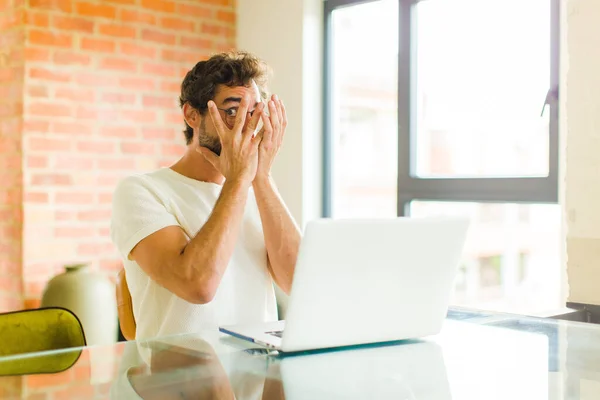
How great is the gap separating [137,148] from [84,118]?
0.30 metres

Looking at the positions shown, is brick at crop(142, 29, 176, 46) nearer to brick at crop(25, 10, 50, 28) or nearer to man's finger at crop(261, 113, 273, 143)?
brick at crop(25, 10, 50, 28)

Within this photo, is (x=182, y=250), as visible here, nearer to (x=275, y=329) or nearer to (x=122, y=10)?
(x=275, y=329)

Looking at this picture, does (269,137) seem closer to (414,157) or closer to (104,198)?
(414,157)

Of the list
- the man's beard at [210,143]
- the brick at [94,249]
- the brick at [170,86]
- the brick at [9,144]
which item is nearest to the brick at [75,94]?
the brick at [9,144]

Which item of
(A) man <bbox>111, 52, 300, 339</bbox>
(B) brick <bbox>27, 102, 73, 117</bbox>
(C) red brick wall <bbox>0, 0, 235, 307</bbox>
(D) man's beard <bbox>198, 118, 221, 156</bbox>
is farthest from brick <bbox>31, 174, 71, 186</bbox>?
(D) man's beard <bbox>198, 118, 221, 156</bbox>

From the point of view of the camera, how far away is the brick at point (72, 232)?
131 inches

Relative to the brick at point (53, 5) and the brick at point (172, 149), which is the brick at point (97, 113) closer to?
the brick at point (172, 149)

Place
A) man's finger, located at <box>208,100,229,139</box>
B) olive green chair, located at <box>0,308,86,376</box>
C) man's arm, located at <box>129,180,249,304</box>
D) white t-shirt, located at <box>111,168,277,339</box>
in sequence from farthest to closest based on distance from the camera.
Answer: man's finger, located at <box>208,100,229,139</box> → white t-shirt, located at <box>111,168,277,339</box> → man's arm, located at <box>129,180,249,304</box> → olive green chair, located at <box>0,308,86,376</box>

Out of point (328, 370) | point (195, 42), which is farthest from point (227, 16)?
point (328, 370)

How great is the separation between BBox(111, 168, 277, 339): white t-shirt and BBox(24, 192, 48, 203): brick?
144 cm

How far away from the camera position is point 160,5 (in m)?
3.67

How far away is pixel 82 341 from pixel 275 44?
95.0 inches

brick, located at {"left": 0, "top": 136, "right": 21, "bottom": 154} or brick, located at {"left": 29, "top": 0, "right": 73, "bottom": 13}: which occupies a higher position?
brick, located at {"left": 29, "top": 0, "right": 73, "bottom": 13}

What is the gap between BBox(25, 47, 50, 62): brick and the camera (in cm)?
323
